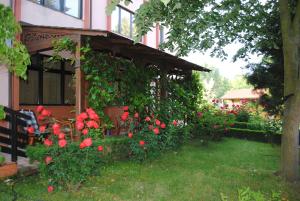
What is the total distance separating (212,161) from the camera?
10.2 metres

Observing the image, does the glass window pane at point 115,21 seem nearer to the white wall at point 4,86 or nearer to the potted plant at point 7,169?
the white wall at point 4,86

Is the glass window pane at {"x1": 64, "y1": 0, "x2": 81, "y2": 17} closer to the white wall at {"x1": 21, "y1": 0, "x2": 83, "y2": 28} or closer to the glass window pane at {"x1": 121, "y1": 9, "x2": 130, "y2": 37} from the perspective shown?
the white wall at {"x1": 21, "y1": 0, "x2": 83, "y2": 28}

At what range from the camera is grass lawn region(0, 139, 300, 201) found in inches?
244

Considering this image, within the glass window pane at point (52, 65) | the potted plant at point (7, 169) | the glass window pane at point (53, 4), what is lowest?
the potted plant at point (7, 169)

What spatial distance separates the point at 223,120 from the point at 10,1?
30.8 ft

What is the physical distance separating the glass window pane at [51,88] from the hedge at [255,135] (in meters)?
9.54

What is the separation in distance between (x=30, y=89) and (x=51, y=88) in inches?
44.6

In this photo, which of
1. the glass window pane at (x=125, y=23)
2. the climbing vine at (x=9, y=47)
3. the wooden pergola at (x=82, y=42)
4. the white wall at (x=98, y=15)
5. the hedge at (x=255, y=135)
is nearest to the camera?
the climbing vine at (x=9, y=47)

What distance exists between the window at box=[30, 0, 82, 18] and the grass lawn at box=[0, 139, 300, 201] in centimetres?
665

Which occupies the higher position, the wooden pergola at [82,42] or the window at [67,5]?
the window at [67,5]

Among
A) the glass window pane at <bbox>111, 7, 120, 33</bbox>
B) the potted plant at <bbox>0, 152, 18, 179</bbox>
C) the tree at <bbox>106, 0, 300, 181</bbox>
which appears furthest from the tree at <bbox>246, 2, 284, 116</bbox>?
the potted plant at <bbox>0, 152, 18, 179</bbox>

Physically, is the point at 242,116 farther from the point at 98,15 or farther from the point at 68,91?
the point at 68,91

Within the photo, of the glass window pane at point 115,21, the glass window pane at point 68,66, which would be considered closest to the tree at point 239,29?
the glass window pane at point 68,66

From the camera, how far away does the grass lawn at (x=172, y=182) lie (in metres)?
6.21
